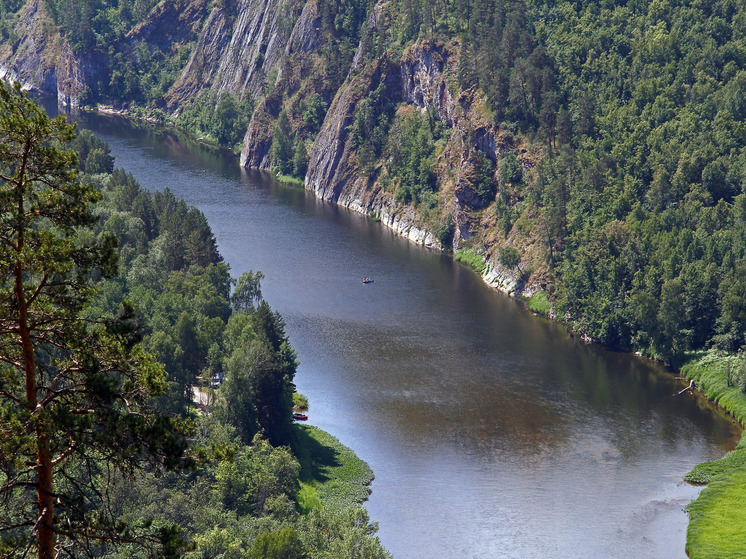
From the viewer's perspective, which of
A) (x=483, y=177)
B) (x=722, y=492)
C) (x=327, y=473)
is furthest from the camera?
(x=483, y=177)

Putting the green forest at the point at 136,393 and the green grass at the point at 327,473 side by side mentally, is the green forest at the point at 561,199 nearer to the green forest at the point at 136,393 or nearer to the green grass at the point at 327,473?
the green forest at the point at 136,393

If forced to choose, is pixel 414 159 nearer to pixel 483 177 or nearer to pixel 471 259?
pixel 483 177

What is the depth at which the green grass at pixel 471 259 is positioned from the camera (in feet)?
530

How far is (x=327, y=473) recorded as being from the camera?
94812 mm

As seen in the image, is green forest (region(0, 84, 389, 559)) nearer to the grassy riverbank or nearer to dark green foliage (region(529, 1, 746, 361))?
the grassy riverbank

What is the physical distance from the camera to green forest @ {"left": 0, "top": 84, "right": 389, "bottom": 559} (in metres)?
26.6

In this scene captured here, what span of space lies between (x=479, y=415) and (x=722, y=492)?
28622 mm

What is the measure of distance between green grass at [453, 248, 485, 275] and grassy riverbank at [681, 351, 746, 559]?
173 feet

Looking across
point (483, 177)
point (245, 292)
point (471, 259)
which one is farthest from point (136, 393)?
point (483, 177)

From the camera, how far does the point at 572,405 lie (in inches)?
4368

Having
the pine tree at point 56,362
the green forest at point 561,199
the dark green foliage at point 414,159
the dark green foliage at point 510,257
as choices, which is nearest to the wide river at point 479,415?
the dark green foliage at point 510,257

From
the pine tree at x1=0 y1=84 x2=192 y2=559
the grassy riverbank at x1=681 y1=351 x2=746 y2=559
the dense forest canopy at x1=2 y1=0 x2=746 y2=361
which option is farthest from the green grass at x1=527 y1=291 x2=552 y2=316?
the pine tree at x1=0 y1=84 x2=192 y2=559

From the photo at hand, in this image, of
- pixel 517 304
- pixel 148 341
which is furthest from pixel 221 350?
pixel 517 304

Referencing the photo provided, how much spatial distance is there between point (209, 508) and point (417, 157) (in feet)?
410
